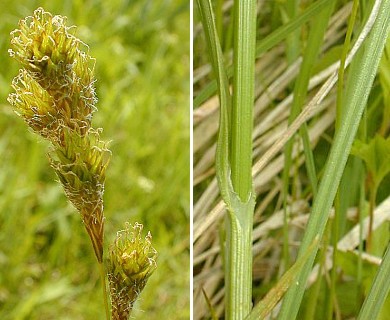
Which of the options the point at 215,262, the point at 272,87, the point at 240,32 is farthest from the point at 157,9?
the point at 240,32

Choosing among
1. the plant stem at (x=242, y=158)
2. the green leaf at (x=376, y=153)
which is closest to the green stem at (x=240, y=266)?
the plant stem at (x=242, y=158)

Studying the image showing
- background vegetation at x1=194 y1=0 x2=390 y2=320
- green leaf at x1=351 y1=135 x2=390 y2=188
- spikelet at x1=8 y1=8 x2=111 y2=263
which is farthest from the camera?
background vegetation at x1=194 y1=0 x2=390 y2=320

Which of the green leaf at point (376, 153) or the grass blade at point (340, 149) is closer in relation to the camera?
the grass blade at point (340, 149)

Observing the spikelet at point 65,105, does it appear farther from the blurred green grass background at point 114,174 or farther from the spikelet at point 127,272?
the blurred green grass background at point 114,174

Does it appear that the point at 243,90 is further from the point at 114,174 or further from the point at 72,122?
the point at 114,174

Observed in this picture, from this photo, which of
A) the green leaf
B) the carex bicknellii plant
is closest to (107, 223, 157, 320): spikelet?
the carex bicknellii plant

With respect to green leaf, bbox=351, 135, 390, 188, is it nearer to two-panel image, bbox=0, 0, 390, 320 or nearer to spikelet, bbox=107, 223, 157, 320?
two-panel image, bbox=0, 0, 390, 320
